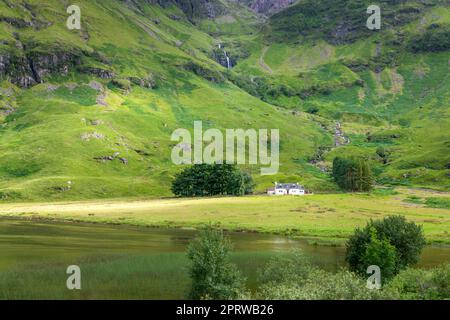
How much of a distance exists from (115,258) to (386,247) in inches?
1526

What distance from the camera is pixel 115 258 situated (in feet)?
240

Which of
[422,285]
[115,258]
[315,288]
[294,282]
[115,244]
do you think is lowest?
[115,244]

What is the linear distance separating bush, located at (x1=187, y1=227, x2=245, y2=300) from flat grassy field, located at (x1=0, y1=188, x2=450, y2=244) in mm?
55179

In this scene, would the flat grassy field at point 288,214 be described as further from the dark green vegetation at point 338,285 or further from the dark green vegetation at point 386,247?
the dark green vegetation at point 338,285

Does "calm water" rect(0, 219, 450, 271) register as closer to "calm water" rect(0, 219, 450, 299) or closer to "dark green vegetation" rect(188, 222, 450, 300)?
"calm water" rect(0, 219, 450, 299)

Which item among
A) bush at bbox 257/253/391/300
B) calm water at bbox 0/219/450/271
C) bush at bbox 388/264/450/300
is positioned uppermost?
bush at bbox 257/253/391/300

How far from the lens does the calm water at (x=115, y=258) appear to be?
51156mm

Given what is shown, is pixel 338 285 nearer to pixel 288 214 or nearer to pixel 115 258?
pixel 115 258

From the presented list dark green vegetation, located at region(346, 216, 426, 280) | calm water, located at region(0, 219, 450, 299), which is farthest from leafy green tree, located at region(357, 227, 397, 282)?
calm water, located at region(0, 219, 450, 299)

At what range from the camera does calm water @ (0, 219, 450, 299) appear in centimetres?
5116

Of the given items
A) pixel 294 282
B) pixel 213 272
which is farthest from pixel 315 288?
pixel 213 272

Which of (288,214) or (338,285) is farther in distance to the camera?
(288,214)

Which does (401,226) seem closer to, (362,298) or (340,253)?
(340,253)
